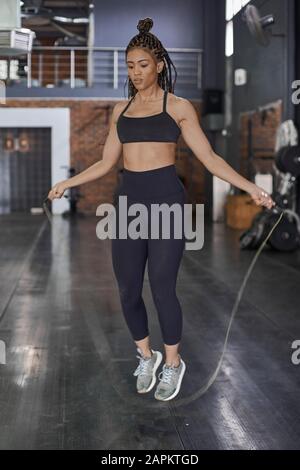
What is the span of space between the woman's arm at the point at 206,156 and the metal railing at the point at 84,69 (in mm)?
8374

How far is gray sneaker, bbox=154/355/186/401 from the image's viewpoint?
2.60m

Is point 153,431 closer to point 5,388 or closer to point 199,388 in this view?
point 199,388

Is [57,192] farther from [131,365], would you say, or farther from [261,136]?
[261,136]

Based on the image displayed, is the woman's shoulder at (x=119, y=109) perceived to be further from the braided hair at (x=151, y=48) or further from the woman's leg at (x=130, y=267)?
the woman's leg at (x=130, y=267)

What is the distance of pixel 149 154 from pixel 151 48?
35 centimetres

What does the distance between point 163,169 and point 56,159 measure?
10.9 meters

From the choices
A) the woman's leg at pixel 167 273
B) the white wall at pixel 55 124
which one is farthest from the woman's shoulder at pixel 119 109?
the white wall at pixel 55 124

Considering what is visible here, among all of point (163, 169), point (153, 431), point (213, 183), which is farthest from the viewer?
point (213, 183)

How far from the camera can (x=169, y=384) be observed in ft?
8.61

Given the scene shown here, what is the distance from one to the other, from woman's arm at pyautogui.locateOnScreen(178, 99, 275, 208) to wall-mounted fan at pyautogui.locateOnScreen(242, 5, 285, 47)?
267 cm

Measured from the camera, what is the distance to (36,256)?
7.20m

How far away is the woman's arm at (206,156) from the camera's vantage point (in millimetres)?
2461
